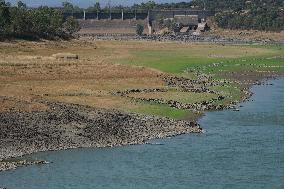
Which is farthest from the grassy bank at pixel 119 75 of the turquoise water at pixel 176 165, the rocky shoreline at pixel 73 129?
the turquoise water at pixel 176 165

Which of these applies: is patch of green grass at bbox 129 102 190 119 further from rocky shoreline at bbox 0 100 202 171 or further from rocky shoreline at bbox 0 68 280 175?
rocky shoreline at bbox 0 100 202 171

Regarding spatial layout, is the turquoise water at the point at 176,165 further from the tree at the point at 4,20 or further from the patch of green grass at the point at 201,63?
the tree at the point at 4,20

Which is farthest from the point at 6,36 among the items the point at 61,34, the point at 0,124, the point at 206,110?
the point at 0,124

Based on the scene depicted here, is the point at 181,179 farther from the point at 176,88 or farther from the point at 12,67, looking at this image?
the point at 12,67

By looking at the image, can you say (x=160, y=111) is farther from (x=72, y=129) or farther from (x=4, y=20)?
(x=4, y=20)

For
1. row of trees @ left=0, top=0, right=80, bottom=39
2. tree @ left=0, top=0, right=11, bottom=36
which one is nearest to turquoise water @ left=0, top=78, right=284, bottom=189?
row of trees @ left=0, top=0, right=80, bottom=39

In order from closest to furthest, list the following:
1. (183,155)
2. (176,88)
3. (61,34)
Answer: (183,155)
(176,88)
(61,34)
